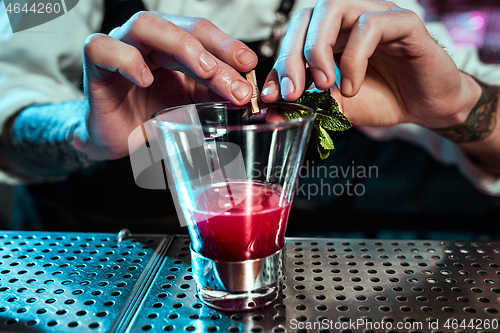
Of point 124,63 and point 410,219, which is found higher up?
point 124,63

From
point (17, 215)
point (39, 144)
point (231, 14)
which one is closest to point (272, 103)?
point (231, 14)

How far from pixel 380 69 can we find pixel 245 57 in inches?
16.6

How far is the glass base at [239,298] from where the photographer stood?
545mm

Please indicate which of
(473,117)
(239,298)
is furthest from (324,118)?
(473,117)

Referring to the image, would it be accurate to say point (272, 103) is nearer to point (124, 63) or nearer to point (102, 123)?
point (124, 63)

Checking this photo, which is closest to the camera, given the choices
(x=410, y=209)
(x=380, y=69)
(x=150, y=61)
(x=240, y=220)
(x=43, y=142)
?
(x=240, y=220)

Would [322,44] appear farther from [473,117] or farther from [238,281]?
[473,117]

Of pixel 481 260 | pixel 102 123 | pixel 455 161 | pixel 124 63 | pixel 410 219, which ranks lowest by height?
pixel 410 219

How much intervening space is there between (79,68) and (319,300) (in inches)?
48.9

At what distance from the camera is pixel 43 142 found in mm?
1269

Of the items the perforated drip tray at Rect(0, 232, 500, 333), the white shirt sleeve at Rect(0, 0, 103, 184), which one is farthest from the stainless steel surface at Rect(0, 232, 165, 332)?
the white shirt sleeve at Rect(0, 0, 103, 184)

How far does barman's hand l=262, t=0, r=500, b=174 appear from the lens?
0.67 meters

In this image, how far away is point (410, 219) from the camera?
1.56 m

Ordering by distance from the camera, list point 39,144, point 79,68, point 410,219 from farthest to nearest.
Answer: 1. point 410,219
2. point 79,68
3. point 39,144
